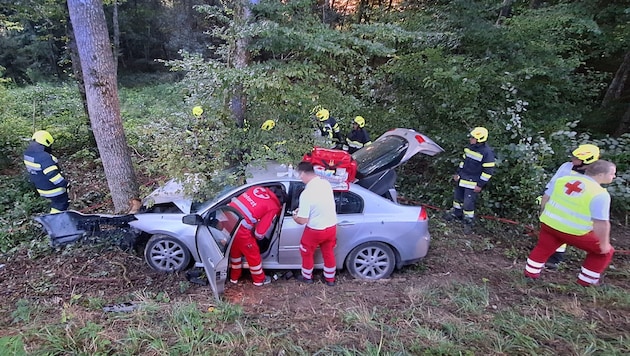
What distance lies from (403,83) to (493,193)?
2.88 m

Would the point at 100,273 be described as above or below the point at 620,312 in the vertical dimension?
below

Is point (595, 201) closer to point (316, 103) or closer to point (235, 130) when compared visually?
point (316, 103)

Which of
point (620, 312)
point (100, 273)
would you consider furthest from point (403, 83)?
point (100, 273)

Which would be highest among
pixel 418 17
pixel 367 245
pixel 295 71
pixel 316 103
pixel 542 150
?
pixel 418 17

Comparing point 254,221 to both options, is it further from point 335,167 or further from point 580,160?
point 580,160

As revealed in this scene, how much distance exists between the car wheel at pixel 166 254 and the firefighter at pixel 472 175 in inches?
167

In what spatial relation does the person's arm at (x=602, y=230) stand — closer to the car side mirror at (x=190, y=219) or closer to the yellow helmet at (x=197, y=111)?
the car side mirror at (x=190, y=219)

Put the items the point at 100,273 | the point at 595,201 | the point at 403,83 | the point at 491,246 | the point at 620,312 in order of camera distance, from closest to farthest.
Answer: the point at 620,312
the point at 595,201
the point at 100,273
the point at 491,246
the point at 403,83

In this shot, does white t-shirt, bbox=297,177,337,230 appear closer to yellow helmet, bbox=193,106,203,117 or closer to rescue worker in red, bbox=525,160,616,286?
yellow helmet, bbox=193,106,203,117

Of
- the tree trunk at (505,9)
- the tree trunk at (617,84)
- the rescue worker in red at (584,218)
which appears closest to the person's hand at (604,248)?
the rescue worker in red at (584,218)

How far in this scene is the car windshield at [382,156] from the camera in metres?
4.91

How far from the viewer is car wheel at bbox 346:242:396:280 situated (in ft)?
14.8

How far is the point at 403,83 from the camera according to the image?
7.79m

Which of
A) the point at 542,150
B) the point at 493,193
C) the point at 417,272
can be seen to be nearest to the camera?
the point at 417,272
